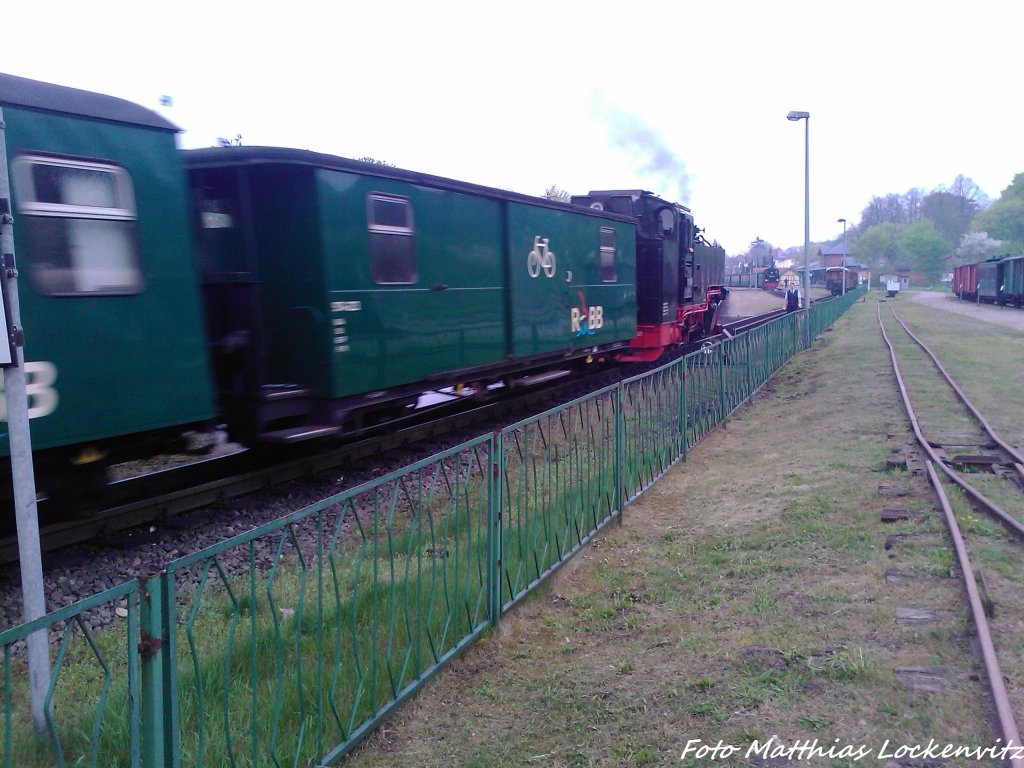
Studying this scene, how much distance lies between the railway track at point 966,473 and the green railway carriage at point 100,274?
536cm

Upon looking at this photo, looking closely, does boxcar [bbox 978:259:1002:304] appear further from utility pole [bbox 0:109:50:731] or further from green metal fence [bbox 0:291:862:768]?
utility pole [bbox 0:109:50:731]

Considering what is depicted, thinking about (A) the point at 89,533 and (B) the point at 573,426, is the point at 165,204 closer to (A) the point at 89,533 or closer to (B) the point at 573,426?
(A) the point at 89,533

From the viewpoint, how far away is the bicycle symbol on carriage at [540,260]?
1065 cm

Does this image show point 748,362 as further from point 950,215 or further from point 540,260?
point 950,215

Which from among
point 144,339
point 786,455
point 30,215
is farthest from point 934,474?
point 30,215

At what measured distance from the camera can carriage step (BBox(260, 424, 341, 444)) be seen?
6.96 metres

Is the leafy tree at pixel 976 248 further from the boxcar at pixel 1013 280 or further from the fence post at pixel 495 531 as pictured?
the fence post at pixel 495 531

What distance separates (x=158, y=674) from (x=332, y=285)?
4.91 m

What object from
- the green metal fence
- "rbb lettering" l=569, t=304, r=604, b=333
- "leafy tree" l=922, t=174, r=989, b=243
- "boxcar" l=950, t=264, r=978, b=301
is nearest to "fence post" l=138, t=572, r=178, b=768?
the green metal fence

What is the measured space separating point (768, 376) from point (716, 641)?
12273mm

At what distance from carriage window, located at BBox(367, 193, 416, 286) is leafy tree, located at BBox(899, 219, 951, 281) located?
10735 cm

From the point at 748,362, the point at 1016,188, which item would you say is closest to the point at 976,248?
the point at 1016,188

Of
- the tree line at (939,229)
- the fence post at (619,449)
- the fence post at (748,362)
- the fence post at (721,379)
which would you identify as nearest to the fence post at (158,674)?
the fence post at (619,449)

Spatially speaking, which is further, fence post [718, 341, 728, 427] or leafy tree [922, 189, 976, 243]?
leafy tree [922, 189, 976, 243]
